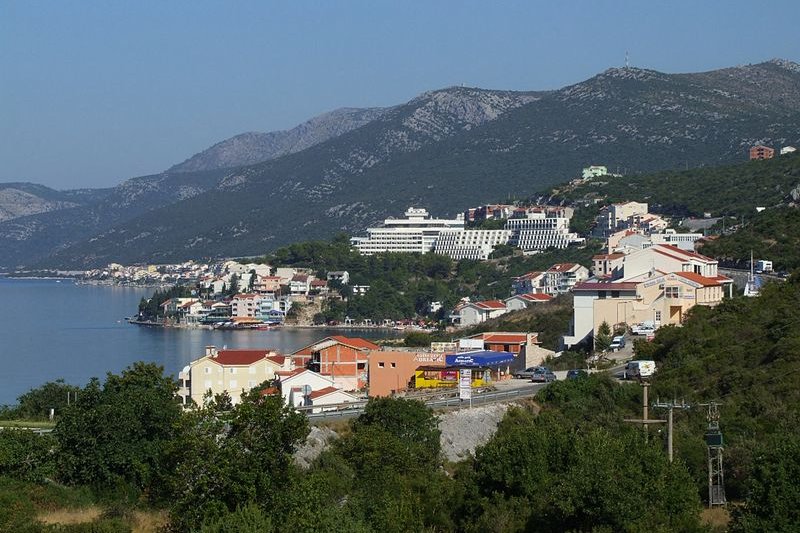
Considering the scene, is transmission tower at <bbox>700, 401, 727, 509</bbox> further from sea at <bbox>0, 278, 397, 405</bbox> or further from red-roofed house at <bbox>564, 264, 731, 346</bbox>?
sea at <bbox>0, 278, 397, 405</bbox>

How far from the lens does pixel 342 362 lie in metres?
21.4

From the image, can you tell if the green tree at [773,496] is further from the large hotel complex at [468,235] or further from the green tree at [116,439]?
the large hotel complex at [468,235]

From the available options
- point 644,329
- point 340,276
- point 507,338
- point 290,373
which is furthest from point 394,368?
point 340,276

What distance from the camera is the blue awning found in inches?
821

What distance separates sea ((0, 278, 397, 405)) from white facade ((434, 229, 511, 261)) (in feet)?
40.9

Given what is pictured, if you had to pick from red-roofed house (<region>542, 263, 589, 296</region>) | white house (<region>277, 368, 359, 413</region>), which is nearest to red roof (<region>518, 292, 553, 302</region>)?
red-roofed house (<region>542, 263, 589, 296</region>)

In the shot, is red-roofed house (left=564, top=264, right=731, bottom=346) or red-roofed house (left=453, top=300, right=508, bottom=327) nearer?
red-roofed house (left=564, top=264, right=731, bottom=346)

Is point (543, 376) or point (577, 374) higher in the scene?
point (577, 374)

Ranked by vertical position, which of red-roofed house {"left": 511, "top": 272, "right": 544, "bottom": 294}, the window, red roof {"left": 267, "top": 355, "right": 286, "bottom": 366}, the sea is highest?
the window

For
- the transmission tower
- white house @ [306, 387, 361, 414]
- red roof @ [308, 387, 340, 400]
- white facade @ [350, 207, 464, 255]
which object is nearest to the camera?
the transmission tower

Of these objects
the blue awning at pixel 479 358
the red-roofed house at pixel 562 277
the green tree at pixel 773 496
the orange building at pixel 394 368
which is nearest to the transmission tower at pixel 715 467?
the green tree at pixel 773 496

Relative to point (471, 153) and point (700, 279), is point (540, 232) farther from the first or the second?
point (471, 153)

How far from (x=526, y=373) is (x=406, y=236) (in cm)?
5212

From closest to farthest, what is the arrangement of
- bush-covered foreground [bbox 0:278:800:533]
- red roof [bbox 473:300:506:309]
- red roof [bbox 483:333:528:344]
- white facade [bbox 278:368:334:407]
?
1. bush-covered foreground [bbox 0:278:800:533]
2. white facade [bbox 278:368:334:407]
3. red roof [bbox 483:333:528:344]
4. red roof [bbox 473:300:506:309]
